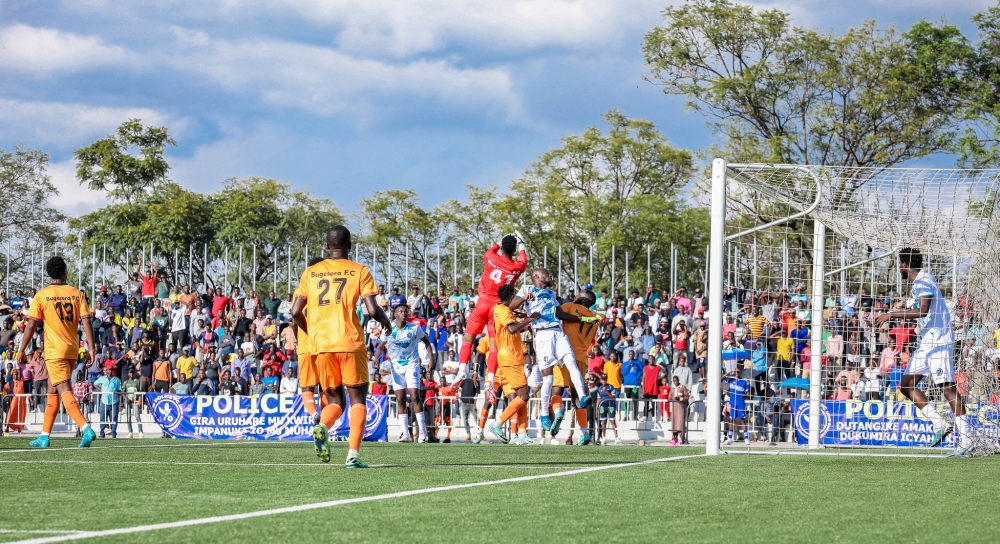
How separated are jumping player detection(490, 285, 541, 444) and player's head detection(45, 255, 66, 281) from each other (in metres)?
5.67

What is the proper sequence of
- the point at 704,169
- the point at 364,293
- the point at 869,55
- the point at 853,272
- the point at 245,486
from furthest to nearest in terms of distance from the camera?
Answer: the point at 704,169, the point at 869,55, the point at 853,272, the point at 364,293, the point at 245,486

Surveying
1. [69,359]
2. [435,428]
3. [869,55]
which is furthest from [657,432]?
[869,55]

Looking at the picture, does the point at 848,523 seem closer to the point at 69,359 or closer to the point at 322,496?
the point at 322,496

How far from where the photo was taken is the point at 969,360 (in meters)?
12.2

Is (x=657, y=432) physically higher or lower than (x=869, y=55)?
lower

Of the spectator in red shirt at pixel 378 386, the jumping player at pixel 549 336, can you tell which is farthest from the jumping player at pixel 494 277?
the spectator in red shirt at pixel 378 386

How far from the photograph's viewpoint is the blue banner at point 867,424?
50.1 ft

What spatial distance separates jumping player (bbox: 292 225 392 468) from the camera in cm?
894

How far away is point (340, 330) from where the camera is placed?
29.3 feet

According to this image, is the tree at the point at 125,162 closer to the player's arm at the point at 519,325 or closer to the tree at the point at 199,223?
the tree at the point at 199,223

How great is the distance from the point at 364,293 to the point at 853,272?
30.9ft

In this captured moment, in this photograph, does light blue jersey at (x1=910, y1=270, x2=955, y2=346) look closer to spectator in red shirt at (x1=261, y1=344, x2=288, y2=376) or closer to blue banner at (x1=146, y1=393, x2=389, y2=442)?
blue banner at (x1=146, y1=393, x2=389, y2=442)

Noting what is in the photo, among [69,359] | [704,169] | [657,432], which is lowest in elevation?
[657,432]

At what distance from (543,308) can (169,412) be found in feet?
28.4
